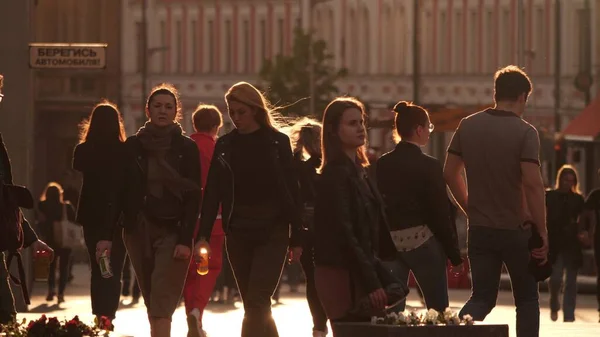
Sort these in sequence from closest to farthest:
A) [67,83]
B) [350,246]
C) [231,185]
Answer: [350,246] < [231,185] < [67,83]

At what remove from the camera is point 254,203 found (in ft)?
38.6

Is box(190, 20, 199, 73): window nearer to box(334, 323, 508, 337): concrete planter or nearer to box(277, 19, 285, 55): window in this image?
box(277, 19, 285, 55): window

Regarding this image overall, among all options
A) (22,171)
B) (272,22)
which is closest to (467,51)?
(272,22)

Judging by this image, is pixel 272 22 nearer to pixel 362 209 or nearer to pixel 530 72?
pixel 530 72

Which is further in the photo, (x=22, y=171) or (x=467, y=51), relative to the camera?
(x=467, y=51)

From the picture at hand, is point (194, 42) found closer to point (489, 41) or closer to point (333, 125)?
point (489, 41)

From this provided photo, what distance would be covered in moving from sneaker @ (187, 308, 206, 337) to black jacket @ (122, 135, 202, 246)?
2.55 meters

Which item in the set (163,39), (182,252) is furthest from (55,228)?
(163,39)

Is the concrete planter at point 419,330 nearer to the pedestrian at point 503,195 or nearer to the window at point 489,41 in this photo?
the pedestrian at point 503,195

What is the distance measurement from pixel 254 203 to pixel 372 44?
6795cm

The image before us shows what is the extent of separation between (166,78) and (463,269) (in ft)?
225

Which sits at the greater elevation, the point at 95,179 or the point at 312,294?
the point at 95,179

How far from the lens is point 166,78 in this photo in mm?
80688

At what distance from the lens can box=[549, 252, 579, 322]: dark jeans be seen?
850 inches
